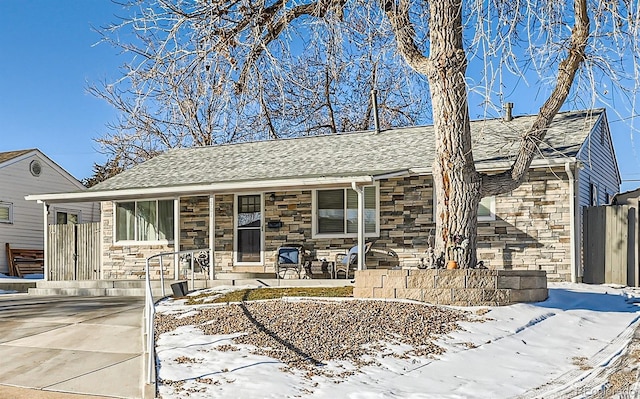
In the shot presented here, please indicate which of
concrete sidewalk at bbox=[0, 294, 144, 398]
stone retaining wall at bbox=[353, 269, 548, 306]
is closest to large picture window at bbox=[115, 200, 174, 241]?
concrete sidewalk at bbox=[0, 294, 144, 398]

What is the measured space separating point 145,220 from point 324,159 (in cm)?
495

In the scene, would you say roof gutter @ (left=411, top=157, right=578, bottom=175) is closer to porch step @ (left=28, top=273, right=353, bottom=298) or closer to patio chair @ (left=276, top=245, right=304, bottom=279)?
porch step @ (left=28, top=273, right=353, bottom=298)

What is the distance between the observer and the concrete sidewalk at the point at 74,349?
6.19 meters

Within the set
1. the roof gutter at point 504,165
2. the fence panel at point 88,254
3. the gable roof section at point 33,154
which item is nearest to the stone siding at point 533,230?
the roof gutter at point 504,165

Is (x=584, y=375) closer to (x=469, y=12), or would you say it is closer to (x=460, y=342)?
(x=460, y=342)

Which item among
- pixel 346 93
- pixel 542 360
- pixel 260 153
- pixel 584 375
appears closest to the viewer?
pixel 584 375

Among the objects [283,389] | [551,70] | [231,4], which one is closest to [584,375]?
[283,389]

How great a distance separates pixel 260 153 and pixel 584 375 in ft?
41.9

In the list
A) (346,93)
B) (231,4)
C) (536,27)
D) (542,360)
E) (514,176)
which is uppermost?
(346,93)

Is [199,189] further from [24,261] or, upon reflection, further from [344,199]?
[24,261]

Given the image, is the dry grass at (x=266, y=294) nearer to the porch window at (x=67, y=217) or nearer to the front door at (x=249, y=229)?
the front door at (x=249, y=229)

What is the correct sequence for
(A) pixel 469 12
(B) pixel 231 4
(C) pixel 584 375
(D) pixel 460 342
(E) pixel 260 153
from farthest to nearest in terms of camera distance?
(E) pixel 260 153
(B) pixel 231 4
(A) pixel 469 12
(D) pixel 460 342
(C) pixel 584 375

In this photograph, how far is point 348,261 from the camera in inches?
543

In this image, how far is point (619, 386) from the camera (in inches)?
208
